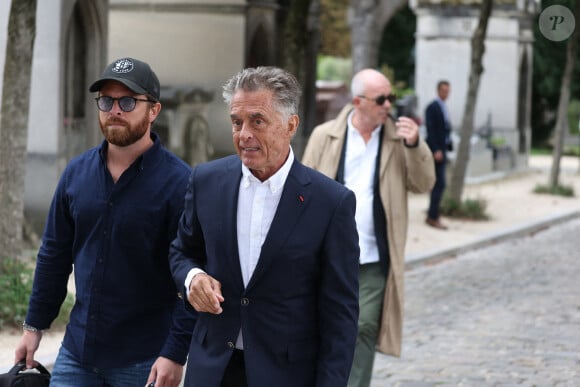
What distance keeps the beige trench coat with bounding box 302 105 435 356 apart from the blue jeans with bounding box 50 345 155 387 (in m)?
2.45

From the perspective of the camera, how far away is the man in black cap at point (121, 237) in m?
4.39

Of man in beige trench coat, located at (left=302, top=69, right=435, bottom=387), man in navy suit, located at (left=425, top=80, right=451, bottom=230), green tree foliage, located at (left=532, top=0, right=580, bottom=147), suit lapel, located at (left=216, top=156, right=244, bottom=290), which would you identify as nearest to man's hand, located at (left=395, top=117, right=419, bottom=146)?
man in beige trench coat, located at (left=302, top=69, right=435, bottom=387)

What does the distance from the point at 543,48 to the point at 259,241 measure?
38630 millimetres

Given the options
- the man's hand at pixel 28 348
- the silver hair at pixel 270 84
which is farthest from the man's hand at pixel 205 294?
the man's hand at pixel 28 348

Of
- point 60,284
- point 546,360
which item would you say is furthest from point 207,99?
point 60,284

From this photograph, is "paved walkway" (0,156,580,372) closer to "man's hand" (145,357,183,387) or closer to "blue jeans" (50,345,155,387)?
"blue jeans" (50,345,155,387)

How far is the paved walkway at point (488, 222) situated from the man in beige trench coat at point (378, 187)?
2.47 metres

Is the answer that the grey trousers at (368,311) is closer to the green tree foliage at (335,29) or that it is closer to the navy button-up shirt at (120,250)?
the navy button-up shirt at (120,250)

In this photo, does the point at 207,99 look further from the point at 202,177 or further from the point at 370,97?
the point at 202,177

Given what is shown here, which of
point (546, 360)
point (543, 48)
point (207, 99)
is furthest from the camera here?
point (543, 48)

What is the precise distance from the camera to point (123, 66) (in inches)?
172

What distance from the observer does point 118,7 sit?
2255 centimetres

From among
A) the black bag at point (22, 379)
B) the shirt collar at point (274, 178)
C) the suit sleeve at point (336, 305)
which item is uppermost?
the shirt collar at point (274, 178)

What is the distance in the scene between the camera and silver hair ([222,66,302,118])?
3857 millimetres
